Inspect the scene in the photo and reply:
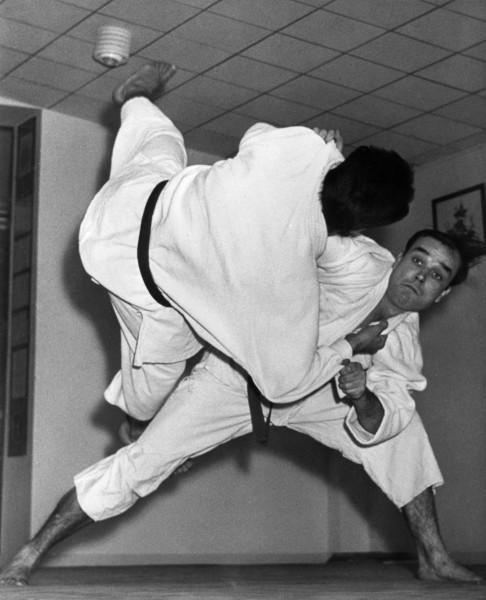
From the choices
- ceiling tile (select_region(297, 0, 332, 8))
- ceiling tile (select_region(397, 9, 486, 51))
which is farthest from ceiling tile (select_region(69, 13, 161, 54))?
ceiling tile (select_region(397, 9, 486, 51))

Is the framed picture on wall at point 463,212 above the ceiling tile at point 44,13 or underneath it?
underneath

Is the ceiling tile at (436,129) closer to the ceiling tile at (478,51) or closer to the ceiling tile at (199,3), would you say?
the ceiling tile at (478,51)

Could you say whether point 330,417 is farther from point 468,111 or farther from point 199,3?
point 468,111

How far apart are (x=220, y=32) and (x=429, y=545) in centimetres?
222

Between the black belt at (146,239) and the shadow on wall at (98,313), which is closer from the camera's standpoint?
the black belt at (146,239)

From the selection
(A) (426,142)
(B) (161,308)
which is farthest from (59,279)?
(B) (161,308)

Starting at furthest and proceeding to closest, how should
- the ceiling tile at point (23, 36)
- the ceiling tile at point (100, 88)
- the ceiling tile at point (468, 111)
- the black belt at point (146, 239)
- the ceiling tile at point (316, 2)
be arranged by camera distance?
the ceiling tile at point (468, 111) < the ceiling tile at point (100, 88) < the ceiling tile at point (23, 36) < the ceiling tile at point (316, 2) < the black belt at point (146, 239)

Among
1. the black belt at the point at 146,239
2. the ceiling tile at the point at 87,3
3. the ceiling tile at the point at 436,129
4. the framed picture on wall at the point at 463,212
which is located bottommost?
the black belt at the point at 146,239

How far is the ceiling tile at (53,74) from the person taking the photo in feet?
14.7

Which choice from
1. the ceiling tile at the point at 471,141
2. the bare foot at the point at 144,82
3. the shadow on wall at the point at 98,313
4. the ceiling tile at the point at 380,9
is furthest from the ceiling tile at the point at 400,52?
the shadow on wall at the point at 98,313

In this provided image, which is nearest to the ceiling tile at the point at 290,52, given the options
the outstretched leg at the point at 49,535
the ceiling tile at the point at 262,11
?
the ceiling tile at the point at 262,11

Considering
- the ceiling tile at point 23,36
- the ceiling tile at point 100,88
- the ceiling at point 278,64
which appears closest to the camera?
the ceiling at point 278,64

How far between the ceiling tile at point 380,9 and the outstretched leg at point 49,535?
2.15m

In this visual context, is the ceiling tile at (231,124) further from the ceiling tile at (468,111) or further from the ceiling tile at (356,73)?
the ceiling tile at (468,111)
